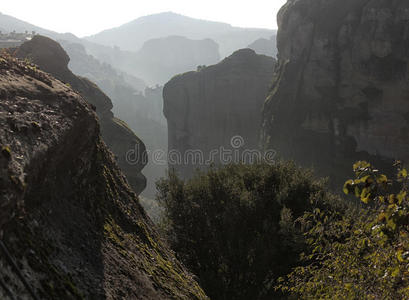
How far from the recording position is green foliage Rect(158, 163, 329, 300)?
49.2ft

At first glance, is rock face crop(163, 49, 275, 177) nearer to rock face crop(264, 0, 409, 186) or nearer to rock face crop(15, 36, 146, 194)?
rock face crop(264, 0, 409, 186)

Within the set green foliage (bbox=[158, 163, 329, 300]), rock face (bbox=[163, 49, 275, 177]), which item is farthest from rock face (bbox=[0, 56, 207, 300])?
rock face (bbox=[163, 49, 275, 177])

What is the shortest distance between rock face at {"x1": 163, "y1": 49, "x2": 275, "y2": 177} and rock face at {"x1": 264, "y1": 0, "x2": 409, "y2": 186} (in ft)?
74.9

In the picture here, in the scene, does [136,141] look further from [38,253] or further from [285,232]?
[38,253]

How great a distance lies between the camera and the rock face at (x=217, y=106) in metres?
102

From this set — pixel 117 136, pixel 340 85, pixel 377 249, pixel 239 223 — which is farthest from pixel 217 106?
pixel 377 249

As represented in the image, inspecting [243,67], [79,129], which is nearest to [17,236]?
[79,129]

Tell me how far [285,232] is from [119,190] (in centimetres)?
900

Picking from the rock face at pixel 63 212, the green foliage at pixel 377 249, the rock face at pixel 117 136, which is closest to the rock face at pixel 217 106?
the rock face at pixel 117 136

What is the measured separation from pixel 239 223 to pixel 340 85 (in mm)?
52789

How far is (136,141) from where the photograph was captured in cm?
4369

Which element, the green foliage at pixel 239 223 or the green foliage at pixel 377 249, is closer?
the green foliage at pixel 377 249

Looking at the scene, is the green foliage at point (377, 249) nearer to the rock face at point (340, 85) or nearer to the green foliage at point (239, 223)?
the green foliage at point (239, 223)

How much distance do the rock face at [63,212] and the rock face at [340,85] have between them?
55595 millimetres
